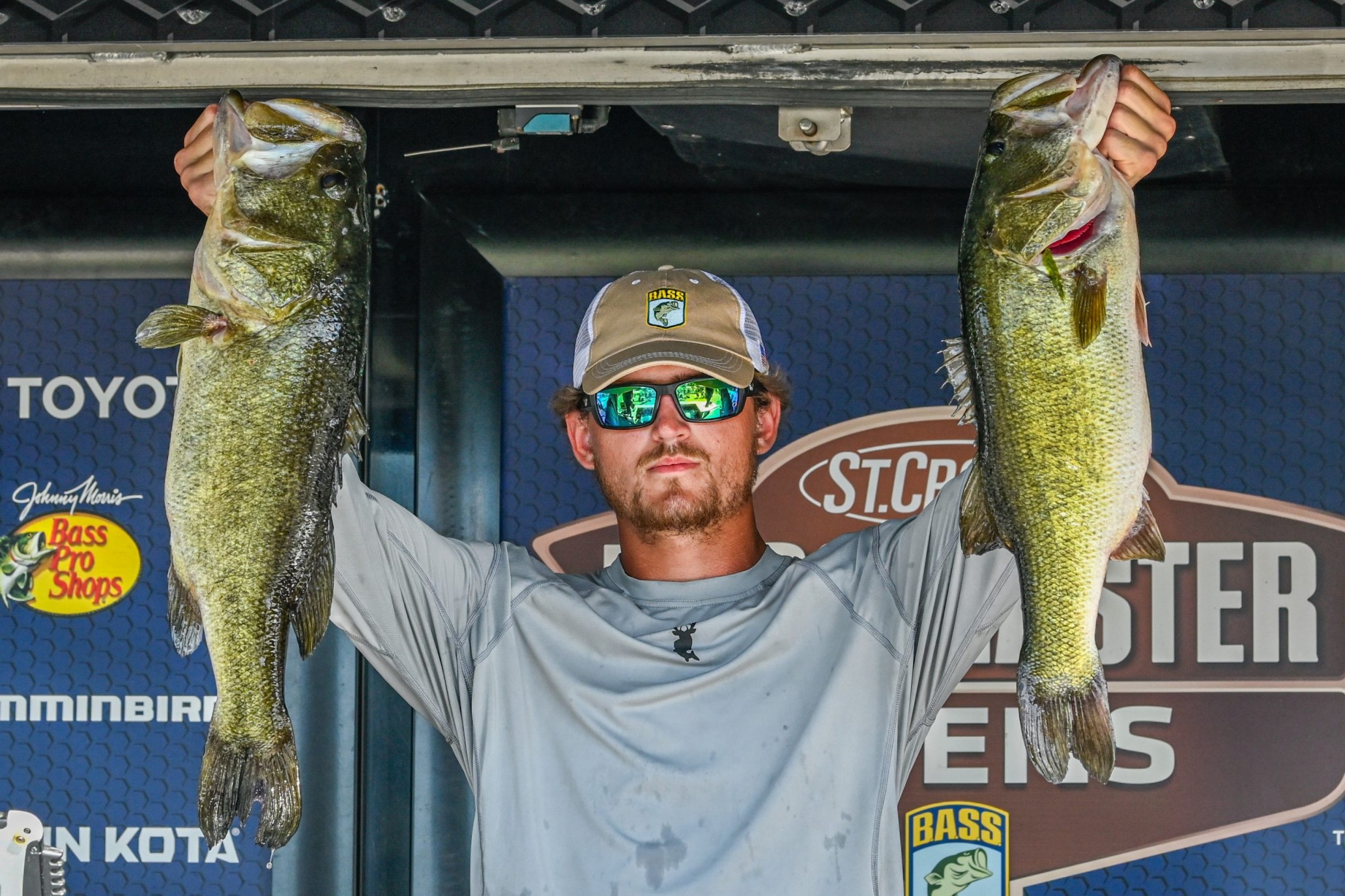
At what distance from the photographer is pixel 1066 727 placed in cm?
194

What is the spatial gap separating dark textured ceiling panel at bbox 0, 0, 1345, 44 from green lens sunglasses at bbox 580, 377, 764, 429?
2.04 feet

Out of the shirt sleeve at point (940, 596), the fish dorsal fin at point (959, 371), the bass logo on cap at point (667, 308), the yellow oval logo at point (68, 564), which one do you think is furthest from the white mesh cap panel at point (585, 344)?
the yellow oval logo at point (68, 564)

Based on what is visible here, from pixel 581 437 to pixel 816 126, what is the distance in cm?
75

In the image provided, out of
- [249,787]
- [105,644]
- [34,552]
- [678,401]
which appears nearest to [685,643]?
[678,401]

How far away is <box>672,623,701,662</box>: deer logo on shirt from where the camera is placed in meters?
2.35

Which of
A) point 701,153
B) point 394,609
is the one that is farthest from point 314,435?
point 701,153

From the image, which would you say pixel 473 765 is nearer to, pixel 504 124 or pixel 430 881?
pixel 430 881

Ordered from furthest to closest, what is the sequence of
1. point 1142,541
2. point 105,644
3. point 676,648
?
point 105,644, point 676,648, point 1142,541

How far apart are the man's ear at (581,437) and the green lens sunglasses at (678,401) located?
0.15 metres

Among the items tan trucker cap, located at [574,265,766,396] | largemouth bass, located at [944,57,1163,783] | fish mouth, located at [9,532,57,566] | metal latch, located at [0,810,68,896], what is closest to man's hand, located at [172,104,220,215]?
tan trucker cap, located at [574,265,766,396]

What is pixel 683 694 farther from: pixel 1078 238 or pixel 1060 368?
pixel 1078 238

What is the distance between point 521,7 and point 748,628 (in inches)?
41.6

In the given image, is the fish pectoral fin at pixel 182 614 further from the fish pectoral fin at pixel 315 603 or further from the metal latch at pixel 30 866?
the metal latch at pixel 30 866

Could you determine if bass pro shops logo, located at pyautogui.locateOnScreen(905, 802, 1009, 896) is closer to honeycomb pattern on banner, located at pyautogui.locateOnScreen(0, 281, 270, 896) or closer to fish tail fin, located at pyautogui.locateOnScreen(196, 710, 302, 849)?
honeycomb pattern on banner, located at pyautogui.locateOnScreen(0, 281, 270, 896)
